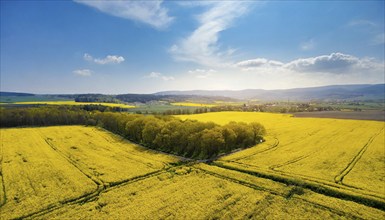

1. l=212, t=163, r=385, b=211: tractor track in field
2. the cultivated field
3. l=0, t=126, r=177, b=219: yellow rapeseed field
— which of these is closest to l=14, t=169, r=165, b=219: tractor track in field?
the cultivated field

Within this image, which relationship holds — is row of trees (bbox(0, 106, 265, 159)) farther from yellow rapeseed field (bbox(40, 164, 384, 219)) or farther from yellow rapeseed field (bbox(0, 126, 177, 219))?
yellow rapeseed field (bbox(40, 164, 384, 219))

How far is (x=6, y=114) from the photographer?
11750 cm

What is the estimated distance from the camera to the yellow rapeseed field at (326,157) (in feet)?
144

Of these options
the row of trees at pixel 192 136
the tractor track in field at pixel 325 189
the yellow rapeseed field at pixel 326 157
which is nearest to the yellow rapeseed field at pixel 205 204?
the tractor track in field at pixel 325 189

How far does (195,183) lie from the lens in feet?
139

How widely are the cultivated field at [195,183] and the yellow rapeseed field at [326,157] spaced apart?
21cm

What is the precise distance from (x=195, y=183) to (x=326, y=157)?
115ft

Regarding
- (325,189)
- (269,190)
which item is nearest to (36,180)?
(269,190)

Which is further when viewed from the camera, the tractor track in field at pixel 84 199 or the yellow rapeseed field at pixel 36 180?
the yellow rapeseed field at pixel 36 180

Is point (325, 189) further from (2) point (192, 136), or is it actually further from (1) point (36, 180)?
(1) point (36, 180)

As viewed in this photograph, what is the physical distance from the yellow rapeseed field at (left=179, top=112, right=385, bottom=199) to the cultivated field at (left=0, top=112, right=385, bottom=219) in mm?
211

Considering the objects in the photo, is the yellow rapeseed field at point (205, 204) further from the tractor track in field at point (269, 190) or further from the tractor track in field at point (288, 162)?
the tractor track in field at point (288, 162)

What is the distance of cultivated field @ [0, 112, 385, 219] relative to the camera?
3262cm

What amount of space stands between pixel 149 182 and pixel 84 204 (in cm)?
1156
